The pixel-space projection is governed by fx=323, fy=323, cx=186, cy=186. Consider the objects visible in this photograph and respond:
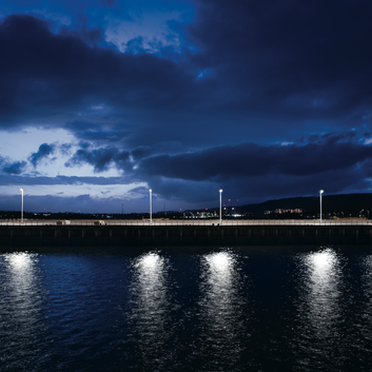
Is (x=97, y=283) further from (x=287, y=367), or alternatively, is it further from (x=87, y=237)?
(x=87, y=237)

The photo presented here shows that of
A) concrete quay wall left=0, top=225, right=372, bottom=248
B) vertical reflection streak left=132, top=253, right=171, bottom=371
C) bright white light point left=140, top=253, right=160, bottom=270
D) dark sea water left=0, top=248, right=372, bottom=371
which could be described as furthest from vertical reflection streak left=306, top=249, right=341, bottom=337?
bright white light point left=140, top=253, right=160, bottom=270

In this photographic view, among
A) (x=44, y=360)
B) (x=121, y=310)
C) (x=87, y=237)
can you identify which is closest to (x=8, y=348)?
(x=44, y=360)

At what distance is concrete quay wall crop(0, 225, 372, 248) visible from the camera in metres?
77.8

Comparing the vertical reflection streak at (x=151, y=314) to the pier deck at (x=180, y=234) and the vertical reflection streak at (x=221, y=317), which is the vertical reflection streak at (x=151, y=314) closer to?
the vertical reflection streak at (x=221, y=317)

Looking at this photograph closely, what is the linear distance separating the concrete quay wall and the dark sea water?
938 inches

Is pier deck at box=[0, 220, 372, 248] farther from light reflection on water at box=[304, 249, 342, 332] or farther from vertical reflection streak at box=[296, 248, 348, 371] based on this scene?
vertical reflection streak at box=[296, 248, 348, 371]

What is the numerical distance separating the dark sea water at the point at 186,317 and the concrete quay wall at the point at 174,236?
2382 cm

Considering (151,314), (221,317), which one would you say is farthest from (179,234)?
(221,317)

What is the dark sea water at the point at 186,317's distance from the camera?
70.3 feet

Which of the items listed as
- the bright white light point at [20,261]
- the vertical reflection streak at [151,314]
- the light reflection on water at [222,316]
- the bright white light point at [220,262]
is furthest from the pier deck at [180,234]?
the light reflection on water at [222,316]

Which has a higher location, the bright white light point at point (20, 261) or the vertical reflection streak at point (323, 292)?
the bright white light point at point (20, 261)

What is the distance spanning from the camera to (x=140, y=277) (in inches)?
1772

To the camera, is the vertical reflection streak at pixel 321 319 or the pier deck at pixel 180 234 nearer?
the vertical reflection streak at pixel 321 319

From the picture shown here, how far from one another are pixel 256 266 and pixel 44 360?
38.1 meters
